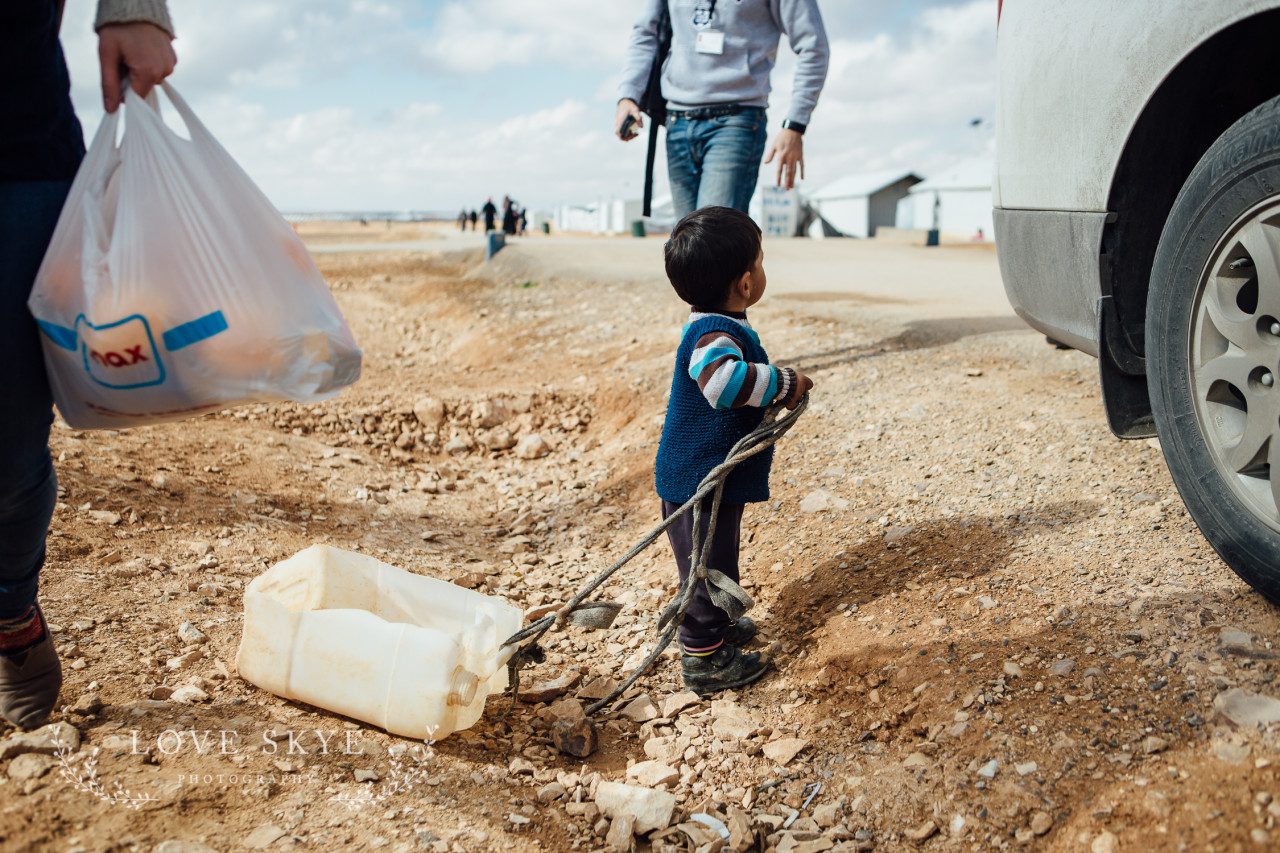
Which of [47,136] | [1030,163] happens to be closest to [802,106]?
[1030,163]

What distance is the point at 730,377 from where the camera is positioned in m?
2.29

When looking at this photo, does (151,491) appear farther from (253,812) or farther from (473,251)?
(473,251)

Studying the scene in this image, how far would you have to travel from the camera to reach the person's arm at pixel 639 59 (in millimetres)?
4098

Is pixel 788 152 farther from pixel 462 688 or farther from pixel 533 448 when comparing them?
pixel 462 688

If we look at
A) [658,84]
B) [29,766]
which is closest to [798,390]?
[29,766]

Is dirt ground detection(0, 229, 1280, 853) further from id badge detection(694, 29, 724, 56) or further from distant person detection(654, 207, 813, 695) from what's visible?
id badge detection(694, 29, 724, 56)

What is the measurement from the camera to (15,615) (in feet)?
6.64

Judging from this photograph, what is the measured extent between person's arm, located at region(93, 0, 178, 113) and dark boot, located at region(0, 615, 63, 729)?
3.71 feet

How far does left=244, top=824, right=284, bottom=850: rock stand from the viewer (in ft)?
5.75

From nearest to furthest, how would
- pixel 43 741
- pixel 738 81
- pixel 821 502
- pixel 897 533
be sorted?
pixel 43 741, pixel 897 533, pixel 821 502, pixel 738 81

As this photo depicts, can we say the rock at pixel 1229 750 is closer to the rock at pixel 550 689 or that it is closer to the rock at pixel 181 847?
the rock at pixel 550 689

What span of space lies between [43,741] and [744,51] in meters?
3.28

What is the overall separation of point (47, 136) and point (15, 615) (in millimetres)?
967

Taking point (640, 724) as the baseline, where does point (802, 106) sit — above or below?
above
